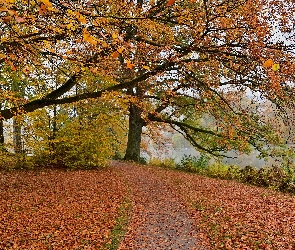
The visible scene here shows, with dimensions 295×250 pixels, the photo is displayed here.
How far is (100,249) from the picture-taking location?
7.08 metres

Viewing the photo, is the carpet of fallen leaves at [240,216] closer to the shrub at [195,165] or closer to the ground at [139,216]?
the ground at [139,216]

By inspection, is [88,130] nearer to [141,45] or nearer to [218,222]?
[141,45]

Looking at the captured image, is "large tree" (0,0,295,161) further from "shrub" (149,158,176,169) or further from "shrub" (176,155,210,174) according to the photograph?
"shrub" (149,158,176,169)

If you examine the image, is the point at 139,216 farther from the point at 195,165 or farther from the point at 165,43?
the point at 195,165

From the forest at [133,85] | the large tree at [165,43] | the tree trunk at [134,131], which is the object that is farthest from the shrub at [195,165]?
the large tree at [165,43]

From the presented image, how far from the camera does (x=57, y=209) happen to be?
32.0ft

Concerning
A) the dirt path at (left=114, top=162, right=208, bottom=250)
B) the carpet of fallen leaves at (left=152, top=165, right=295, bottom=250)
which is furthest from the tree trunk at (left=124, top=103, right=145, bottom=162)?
the carpet of fallen leaves at (left=152, top=165, right=295, bottom=250)

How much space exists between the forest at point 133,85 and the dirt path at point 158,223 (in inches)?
16.9

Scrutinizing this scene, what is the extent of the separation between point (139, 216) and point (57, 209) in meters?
2.69

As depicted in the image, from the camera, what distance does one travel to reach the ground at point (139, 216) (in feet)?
24.1

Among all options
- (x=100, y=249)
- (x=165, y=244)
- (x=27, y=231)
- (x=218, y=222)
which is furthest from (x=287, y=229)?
(x=27, y=231)

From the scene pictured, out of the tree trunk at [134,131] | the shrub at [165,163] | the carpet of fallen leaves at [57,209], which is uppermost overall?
the tree trunk at [134,131]

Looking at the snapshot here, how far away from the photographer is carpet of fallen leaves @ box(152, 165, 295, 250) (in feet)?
22.7

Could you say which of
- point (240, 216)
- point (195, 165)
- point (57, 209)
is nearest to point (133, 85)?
point (57, 209)
